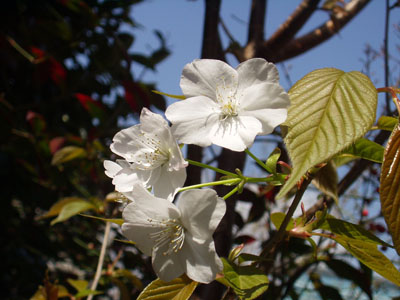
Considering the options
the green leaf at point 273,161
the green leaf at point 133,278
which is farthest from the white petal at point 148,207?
the green leaf at point 133,278

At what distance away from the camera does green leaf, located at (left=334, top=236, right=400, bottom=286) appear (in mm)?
392

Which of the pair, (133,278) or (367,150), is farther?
(133,278)

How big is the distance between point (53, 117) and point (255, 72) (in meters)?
1.33

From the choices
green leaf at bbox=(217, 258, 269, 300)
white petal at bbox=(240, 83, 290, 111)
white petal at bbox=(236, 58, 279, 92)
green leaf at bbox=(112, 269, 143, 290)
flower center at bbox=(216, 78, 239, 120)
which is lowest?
green leaf at bbox=(112, 269, 143, 290)

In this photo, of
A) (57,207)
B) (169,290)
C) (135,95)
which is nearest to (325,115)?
(169,290)

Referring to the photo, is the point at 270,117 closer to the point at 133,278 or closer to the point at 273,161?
the point at 273,161

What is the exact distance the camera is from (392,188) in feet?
0.99

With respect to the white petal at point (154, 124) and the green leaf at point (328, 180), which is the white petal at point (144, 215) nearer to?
the white petal at point (154, 124)

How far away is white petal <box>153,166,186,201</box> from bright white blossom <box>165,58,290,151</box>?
45 mm

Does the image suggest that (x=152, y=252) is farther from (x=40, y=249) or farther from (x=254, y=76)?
(x=40, y=249)

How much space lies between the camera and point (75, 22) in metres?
1.63

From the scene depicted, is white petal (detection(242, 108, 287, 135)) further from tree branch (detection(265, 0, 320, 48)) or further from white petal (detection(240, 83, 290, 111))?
tree branch (detection(265, 0, 320, 48))

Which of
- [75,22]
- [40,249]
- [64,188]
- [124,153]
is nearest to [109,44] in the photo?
[75,22]

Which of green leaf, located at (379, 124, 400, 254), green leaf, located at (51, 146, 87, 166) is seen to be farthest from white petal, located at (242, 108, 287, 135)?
green leaf, located at (51, 146, 87, 166)
